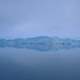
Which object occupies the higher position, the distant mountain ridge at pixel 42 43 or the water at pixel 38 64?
the distant mountain ridge at pixel 42 43

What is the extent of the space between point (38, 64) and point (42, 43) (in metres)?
0.22

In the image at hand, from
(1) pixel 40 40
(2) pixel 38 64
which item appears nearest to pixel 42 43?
(1) pixel 40 40

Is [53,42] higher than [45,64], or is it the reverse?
[53,42]

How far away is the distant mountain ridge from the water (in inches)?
1.7

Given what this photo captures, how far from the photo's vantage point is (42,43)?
2375 millimetres

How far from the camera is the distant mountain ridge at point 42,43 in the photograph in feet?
7.77

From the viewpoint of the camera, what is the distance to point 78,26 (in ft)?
7.82

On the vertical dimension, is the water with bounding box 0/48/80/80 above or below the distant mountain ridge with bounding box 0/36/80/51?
below

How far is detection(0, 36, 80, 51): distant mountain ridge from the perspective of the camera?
2.37 m

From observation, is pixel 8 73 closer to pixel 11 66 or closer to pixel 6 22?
pixel 11 66

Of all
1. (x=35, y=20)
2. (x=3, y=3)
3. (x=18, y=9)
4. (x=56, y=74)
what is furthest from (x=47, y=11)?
(x=56, y=74)

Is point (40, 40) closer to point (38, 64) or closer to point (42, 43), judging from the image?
point (42, 43)

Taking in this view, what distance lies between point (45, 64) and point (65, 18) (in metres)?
0.52

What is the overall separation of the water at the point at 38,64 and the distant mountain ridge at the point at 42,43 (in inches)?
1.7
